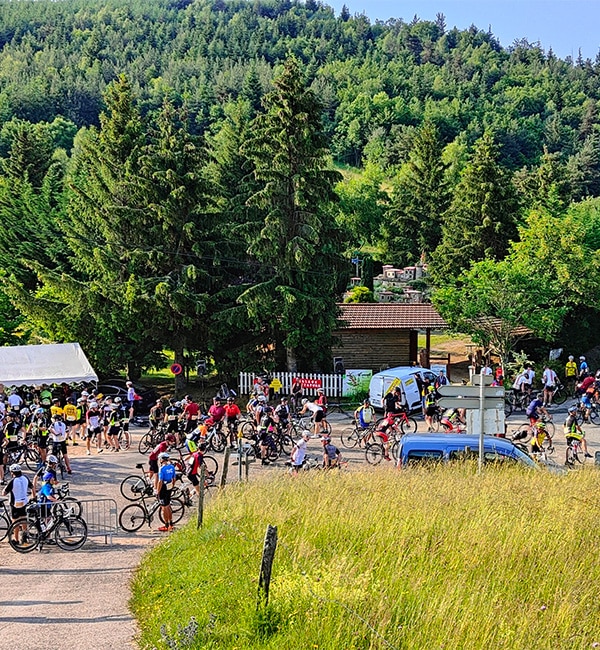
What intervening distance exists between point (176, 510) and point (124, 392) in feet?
43.0

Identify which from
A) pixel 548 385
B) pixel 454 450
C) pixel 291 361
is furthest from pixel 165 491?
pixel 548 385

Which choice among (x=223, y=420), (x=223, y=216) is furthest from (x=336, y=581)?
(x=223, y=216)

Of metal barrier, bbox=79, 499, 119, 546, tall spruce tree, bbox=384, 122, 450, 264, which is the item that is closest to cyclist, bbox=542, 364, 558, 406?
metal barrier, bbox=79, 499, 119, 546

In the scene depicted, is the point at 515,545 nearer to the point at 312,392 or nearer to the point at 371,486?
the point at 371,486

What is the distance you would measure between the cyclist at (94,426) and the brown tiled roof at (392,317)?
12.2 m

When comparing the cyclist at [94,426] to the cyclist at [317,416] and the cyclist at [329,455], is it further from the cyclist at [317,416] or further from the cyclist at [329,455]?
the cyclist at [329,455]

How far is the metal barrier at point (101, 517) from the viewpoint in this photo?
1581 cm

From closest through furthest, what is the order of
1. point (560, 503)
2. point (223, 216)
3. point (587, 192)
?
point (560, 503) < point (223, 216) < point (587, 192)

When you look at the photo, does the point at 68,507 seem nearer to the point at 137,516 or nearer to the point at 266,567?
the point at 137,516

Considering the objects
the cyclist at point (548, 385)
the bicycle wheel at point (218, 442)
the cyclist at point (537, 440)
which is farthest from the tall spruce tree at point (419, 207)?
the cyclist at point (537, 440)

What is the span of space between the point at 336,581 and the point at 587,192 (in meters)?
108

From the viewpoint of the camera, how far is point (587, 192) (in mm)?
108125

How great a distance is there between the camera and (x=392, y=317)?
3456 cm

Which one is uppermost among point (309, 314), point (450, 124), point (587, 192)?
point (450, 124)
